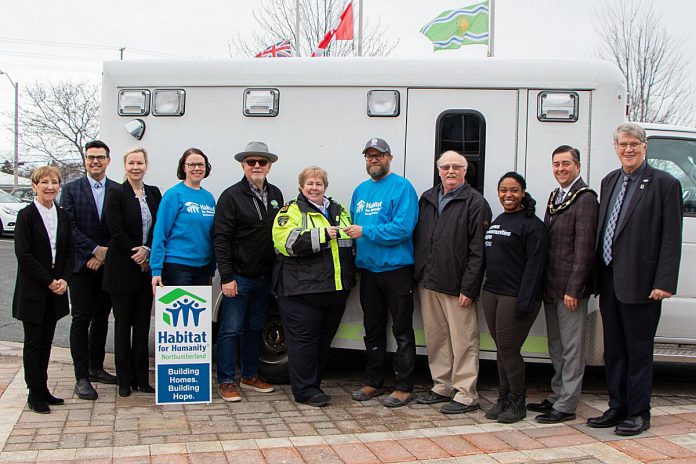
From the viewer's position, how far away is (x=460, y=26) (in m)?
10.2

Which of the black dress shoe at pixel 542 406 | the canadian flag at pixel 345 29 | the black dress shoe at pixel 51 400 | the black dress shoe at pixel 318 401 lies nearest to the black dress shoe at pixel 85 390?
the black dress shoe at pixel 51 400

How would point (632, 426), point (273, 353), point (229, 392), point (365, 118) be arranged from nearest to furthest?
point (632, 426)
point (229, 392)
point (365, 118)
point (273, 353)

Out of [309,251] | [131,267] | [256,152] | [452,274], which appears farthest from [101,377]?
[452,274]

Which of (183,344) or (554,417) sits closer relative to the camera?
(554,417)

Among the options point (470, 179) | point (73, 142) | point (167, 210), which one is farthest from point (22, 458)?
point (73, 142)

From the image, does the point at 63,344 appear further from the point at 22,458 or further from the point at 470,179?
the point at 470,179

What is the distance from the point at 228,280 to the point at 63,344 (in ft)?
10.9

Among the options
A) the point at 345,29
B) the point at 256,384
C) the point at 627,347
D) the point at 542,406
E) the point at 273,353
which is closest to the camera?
the point at 627,347

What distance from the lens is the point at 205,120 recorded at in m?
5.96

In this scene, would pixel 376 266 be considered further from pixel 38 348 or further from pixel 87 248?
pixel 38 348

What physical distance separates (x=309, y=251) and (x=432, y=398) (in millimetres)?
1535

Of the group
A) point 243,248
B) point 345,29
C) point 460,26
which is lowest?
point 243,248

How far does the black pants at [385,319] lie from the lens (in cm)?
545

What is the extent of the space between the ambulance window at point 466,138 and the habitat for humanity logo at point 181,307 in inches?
83.6
